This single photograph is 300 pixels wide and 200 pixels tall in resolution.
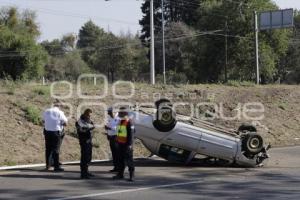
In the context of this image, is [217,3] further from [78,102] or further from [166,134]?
[166,134]

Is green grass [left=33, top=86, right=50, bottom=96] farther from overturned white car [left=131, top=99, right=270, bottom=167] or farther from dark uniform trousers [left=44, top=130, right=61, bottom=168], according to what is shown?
dark uniform trousers [left=44, top=130, right=61, bottom=168]

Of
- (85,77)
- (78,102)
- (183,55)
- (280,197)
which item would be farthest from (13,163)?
(183,55)

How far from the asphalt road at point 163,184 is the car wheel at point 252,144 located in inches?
21.0

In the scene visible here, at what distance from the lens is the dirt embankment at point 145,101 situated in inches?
680

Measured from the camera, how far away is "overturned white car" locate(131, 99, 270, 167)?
1566 cm

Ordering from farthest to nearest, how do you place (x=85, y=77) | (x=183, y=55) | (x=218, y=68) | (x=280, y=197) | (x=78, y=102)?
(x=183, y=55)
(x=218, y=68)
(x=85, y=77)
(x=78, y=102)
(x=280, y=197)

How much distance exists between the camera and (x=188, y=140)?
52.0ft

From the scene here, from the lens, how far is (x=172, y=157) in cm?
1617

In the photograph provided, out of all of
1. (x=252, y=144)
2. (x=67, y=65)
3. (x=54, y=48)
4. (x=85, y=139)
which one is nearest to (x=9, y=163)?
(x=85, y=139)

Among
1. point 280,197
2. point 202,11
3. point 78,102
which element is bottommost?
point 280,197

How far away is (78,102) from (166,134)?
6.18 meters

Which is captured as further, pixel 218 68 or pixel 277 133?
pixel 218 68

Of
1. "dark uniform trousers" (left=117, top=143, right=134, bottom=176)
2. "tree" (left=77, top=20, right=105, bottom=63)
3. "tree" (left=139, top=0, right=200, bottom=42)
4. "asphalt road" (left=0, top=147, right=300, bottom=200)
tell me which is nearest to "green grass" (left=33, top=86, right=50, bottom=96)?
"asphalt road" (left=0, top=147, right=300, bottom=200)

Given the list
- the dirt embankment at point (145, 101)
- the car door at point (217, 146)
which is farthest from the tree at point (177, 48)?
the car door at point (217, 146)
